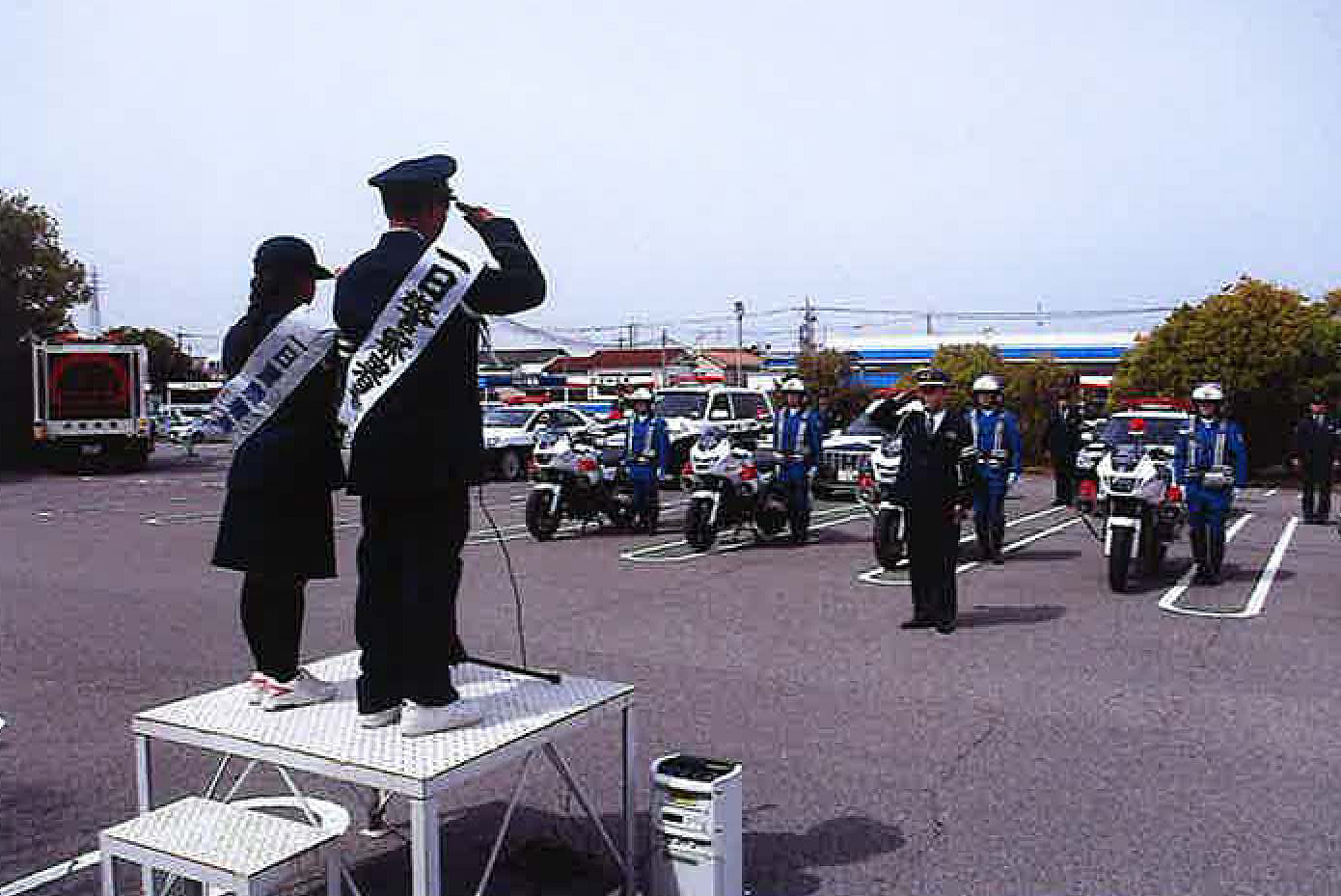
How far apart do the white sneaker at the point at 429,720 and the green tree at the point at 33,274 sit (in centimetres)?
3518

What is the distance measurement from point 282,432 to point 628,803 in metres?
1.87

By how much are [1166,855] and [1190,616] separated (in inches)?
228

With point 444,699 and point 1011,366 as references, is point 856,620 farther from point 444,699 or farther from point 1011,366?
point 1011,366

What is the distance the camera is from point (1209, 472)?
1161 cm

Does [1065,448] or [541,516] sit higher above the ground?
[1065,448]

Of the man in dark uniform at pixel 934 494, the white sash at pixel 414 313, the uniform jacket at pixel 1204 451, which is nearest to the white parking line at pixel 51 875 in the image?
the white sash at pixel 414 313

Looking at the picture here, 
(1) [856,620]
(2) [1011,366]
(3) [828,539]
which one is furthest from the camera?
(2) [1011,366]

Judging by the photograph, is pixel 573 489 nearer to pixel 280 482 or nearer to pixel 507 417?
pixel 280 482

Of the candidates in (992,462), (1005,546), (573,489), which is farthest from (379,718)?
(1005,546)

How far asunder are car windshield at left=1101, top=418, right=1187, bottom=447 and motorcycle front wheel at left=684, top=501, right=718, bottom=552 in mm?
5893

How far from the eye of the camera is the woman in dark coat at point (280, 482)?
452 cm

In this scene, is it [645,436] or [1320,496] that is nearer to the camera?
[645,436]

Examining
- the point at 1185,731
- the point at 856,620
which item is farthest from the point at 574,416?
the point at 1185,731

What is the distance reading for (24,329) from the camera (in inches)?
1382
